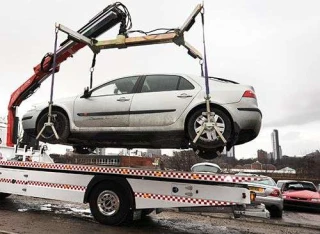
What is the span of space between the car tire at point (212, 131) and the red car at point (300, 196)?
7859 millimetres

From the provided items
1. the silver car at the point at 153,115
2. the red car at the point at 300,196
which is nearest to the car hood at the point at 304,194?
the red car at the point at 300,196

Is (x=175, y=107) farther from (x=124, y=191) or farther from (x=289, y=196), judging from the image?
(x=289, y=196)

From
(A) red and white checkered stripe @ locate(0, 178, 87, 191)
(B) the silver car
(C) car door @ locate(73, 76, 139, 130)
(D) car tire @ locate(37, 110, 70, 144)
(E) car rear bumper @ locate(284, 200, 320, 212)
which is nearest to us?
(B) the silver car

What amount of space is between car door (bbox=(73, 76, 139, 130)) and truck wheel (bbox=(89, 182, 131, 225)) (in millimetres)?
1198

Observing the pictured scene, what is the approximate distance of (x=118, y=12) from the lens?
7359 millimetres

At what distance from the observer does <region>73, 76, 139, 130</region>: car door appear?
6055mm

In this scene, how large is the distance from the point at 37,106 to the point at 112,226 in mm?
2665

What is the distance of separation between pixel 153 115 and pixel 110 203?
6.20 ft

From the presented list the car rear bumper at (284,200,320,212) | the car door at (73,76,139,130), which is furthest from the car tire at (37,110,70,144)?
the car rear bumper at (284,200,320,212)

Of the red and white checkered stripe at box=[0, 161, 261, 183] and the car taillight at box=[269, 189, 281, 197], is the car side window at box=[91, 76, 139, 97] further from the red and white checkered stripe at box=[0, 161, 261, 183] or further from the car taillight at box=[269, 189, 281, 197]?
the car taillight at box=[269, 189, 281, 197]

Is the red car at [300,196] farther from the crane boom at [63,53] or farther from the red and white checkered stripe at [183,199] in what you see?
the crane boom at [63,53]

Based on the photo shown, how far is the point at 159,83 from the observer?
6055 mm

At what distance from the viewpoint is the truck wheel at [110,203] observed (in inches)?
247

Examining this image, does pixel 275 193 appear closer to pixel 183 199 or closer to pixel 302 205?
pixel 302 205
